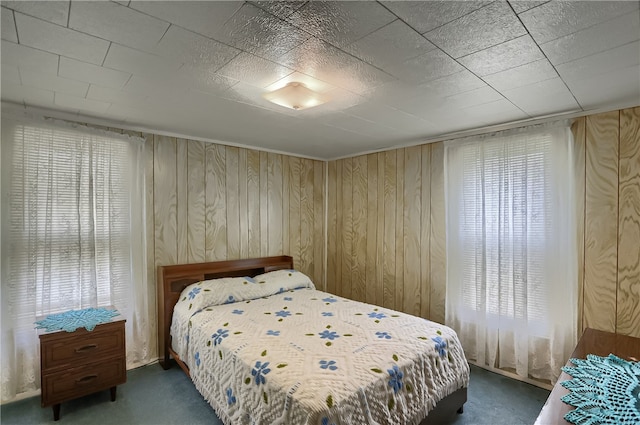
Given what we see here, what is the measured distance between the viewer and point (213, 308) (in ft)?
8.79

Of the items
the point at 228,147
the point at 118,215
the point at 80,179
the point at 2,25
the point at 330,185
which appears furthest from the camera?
the point at 330,185

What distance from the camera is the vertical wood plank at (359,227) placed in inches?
153

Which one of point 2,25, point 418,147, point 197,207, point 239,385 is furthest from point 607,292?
point 2,25

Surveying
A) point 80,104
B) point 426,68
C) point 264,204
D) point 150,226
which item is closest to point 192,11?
point 426,68

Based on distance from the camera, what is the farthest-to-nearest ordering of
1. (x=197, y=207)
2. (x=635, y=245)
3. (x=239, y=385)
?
(x=197, y=207)
(x=635, y=245)
(x=239, y=385)

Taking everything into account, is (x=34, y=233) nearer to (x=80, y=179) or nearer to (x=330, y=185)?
(x=80, y=179)

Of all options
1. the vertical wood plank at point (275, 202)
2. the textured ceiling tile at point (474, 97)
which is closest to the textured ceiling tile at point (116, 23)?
the textured ceiling tile at point (474, 97)

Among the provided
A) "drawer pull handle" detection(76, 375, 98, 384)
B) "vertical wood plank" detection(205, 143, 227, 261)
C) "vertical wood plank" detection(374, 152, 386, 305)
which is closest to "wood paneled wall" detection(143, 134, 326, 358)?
"vertical wood plank" detection(205, 143, 227, 261)

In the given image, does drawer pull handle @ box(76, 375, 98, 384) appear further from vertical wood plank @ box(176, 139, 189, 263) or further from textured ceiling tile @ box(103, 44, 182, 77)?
textured ceiling tile @ box(103, 44, 182, 77)

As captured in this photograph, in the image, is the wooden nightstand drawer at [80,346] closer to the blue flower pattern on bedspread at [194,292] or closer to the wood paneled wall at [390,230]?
the blue flower pattern on bedspread at [194,292]

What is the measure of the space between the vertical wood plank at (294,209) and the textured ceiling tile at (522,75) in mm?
2577

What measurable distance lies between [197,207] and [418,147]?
7.91ft

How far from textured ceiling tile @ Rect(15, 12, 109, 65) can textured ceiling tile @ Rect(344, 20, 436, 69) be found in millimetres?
1130

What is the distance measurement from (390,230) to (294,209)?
125cm
